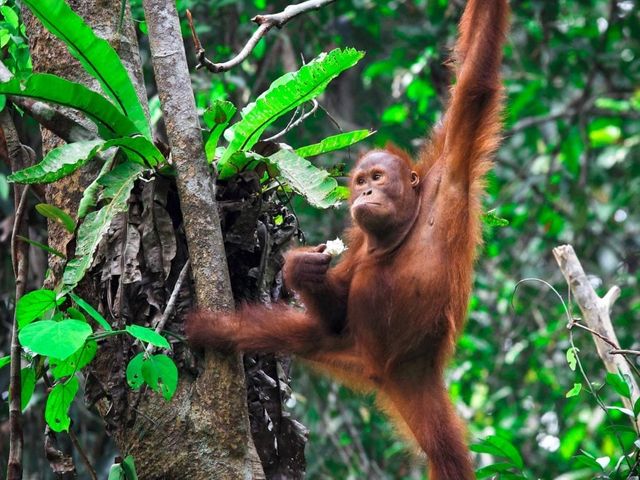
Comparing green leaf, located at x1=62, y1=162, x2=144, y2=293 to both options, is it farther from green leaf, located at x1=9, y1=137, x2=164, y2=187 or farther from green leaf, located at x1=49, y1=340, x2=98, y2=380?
green leaf, located at x1=49, y1=340, x2=98, y2=380

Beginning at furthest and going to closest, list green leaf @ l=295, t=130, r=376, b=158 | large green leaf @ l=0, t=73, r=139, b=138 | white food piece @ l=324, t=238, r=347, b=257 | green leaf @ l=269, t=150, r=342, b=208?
white food piece @ l=324, t=238, r=347, b=257 < green leaf @ l=295, t=130, r=376, b=158 < green leaf @ l=269, t=150, r=342, b=208 < large green leaf @ l=0, t=73, r=139, b=138

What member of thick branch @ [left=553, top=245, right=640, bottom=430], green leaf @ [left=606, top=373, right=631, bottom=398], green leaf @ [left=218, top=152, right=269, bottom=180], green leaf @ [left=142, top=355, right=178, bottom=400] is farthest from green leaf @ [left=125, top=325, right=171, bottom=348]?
thick branch @ [left=553, top=245, right=640, bottom=430]

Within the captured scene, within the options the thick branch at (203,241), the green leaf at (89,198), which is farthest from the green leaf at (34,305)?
the thick branch at (203,241)

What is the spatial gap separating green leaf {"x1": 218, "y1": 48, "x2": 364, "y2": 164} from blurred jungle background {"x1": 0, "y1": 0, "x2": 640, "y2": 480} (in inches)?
113

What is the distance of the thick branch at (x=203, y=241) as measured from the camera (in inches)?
111

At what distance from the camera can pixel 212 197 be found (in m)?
2.97

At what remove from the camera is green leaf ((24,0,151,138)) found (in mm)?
2869

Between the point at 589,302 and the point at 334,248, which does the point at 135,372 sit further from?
the point at 589,302

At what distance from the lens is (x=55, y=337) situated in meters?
2.48

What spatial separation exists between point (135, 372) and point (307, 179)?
876 millimetres

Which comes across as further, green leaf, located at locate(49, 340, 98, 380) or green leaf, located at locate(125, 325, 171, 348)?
green leaf, located at locate(49, 340, 98, 380)

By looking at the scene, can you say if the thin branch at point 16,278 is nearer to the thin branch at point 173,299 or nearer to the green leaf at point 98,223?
the green leaf at point 98,223

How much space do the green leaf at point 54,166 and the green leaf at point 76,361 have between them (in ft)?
1.83

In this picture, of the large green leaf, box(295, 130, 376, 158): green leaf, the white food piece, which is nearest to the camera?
the large green leaf
